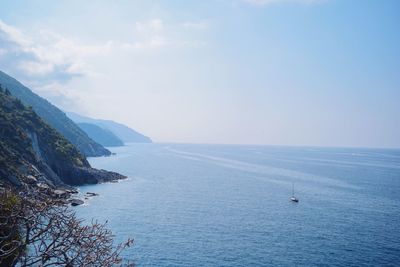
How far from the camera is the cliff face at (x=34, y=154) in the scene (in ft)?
274

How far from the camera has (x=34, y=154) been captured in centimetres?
9738

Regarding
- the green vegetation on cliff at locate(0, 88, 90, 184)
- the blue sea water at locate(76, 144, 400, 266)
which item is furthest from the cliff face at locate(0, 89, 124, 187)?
the blue sea water at locate(76, 144, 400, 266)

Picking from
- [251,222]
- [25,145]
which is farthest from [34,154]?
[251,222]

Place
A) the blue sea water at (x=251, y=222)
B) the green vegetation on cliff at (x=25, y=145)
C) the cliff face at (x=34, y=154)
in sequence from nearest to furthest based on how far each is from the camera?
the blue sea water at (x=251, y=222) → the green vegetation on cliff at (x=25, y=145) → the cliff face at (x=34, y=154)

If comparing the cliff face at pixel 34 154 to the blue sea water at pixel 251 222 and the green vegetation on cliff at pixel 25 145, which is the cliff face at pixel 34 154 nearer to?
the green vegetation on cliff at pixel 25 145

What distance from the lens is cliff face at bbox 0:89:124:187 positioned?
83625mm

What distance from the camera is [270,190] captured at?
107m

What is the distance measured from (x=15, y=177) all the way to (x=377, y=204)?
286 ft

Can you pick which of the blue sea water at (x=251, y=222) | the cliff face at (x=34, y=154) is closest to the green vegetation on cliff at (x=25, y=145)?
the cliff face at (x=34, y=154)

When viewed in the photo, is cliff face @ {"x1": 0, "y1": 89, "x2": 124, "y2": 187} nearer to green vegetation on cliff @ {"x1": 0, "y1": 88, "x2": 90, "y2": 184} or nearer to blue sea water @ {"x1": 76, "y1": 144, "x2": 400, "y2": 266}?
green vegetation on cliff @ {"x1": 0, "y1": 88, "x2": 90, "y2": 184}

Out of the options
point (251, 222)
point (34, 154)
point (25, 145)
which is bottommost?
point (251, 222)

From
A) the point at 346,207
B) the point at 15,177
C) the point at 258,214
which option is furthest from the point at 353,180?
the point at 15,177

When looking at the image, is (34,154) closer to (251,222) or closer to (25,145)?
(25,145)

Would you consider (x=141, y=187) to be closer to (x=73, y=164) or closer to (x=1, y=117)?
(x=73, y=164)
